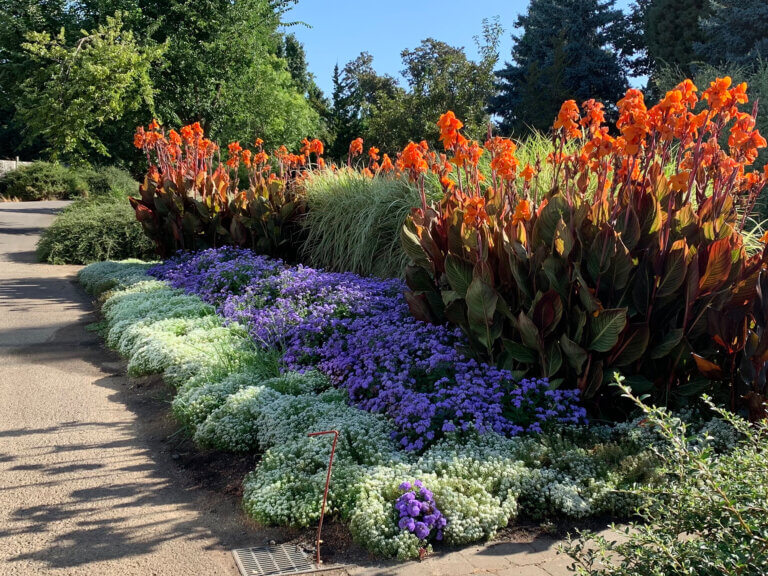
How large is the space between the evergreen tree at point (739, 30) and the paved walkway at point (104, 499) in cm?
1972

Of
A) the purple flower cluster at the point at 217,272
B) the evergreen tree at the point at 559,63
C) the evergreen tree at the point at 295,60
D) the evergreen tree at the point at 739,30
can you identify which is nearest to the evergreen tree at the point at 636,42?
the evergreen tree at the point at 559,63

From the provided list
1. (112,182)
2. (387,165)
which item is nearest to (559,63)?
(112,182)

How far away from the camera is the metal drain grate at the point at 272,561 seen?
268cm

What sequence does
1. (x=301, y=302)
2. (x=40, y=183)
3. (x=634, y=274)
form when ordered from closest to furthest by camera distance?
(x=634, y=274) → (x=301, y=302) → (x=40, y=183)

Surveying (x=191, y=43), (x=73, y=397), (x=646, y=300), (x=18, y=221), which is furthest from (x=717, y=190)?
(x=18, y=221)

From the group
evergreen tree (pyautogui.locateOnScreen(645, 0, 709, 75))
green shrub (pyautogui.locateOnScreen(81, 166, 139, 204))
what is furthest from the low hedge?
evergreen tree (pyautogui.locateOnScreen(645, 0, 709, 75))

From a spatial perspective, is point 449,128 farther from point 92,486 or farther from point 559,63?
point 559,63

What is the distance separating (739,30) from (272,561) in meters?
22.9

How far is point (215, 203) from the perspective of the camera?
31.6 feet

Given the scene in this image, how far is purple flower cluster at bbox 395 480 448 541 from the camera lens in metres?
2.75

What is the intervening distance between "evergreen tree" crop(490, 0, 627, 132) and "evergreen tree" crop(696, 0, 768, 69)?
6398mm

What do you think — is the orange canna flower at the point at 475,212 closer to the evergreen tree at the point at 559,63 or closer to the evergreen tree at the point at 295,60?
the evergreen tree at the point at 559,63

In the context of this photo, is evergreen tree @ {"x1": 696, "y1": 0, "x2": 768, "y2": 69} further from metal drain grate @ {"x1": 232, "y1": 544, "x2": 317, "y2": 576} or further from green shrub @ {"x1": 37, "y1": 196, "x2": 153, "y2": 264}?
metal drain grate @ {"x1": 232, "y1": 544, "x2": 317, "y2": 576}

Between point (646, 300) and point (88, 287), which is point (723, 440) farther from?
point (88, 287)
